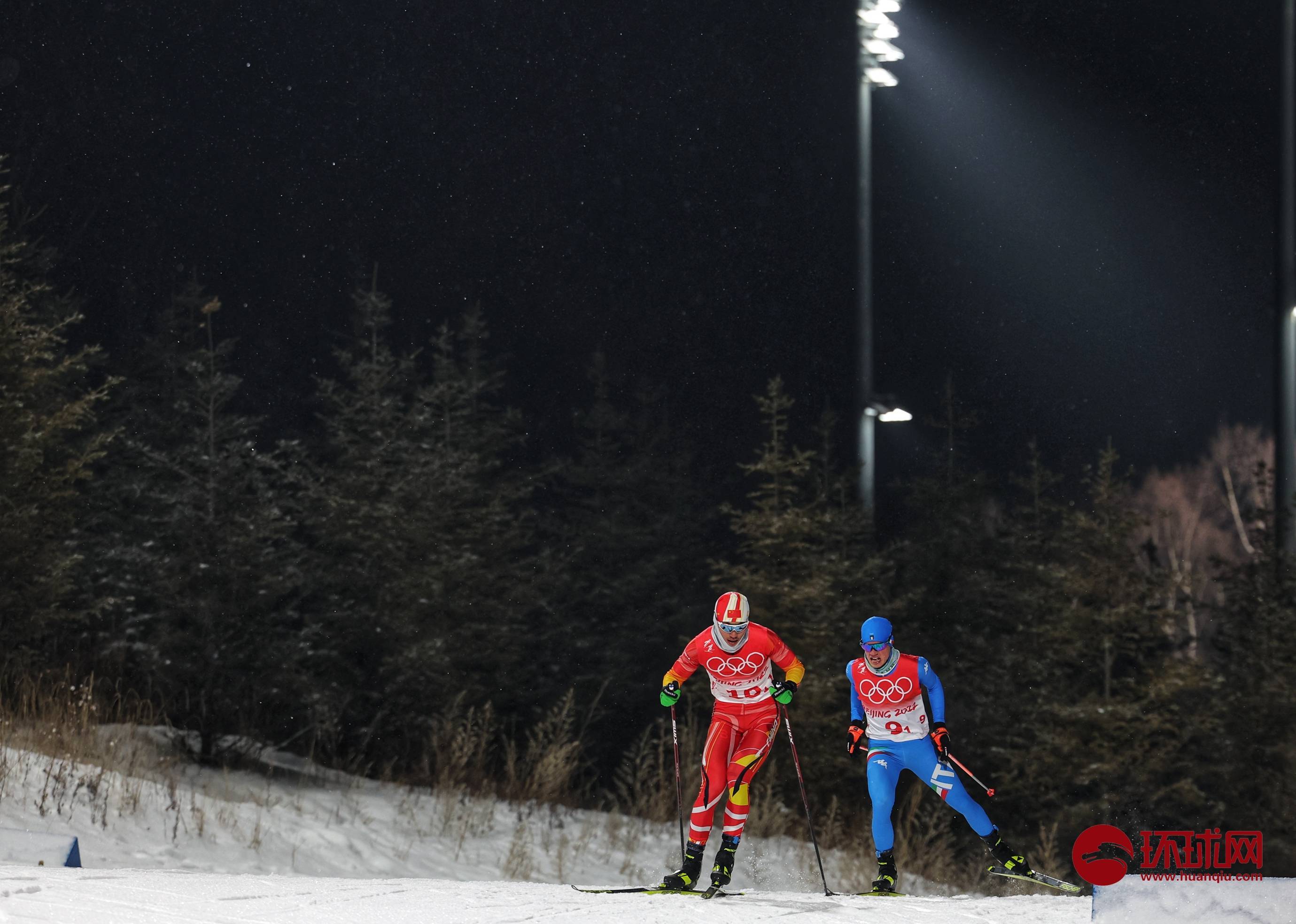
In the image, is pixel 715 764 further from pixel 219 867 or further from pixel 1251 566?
pixel 1251 566

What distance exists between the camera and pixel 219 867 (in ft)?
31.4

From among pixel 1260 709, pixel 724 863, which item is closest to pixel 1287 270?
pixel 1260 709

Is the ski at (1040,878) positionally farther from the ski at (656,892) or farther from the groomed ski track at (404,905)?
the ski at (656,892)

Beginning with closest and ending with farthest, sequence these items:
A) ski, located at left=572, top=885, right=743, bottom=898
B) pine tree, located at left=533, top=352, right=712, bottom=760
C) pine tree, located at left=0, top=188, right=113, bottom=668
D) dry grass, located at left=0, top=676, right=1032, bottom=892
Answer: ski, located at left=572, top=885, right=743, bottom=898, dry grass, located at left=0, top=676, right=1032, bottom=892, pine tree, located at left=0, top=188, right=113, bottom=668, pine tree, located at left=533, top=352, right=712, bottom=760

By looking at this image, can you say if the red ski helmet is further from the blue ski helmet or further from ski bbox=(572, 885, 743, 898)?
ski bbox=(572, 885, 743, 898)

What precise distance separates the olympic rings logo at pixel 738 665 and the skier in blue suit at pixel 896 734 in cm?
64

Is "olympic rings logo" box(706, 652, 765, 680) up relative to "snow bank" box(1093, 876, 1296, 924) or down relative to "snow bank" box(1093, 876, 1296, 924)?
up

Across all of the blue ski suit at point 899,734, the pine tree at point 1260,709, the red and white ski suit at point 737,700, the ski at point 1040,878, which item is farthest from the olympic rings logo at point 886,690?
the pine tree at point 1260,709

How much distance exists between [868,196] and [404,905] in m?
11.5

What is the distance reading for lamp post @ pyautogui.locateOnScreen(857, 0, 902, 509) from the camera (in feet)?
49.9

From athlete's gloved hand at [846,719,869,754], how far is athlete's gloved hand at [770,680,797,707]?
459 mm

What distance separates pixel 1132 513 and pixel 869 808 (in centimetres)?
680

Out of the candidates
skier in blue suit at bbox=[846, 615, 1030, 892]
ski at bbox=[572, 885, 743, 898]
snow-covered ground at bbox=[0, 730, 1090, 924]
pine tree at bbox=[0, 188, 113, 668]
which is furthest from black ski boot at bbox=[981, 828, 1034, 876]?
pine tree at bbox=[0, 188, 113, 668]

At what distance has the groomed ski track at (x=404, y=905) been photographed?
5.93m
